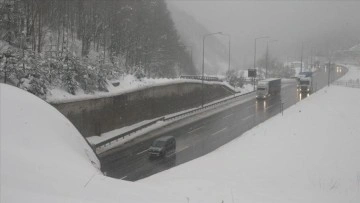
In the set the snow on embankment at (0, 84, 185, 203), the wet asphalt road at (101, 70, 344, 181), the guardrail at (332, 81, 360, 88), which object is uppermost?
the snow on embankment at (0, 84, 185, 203)

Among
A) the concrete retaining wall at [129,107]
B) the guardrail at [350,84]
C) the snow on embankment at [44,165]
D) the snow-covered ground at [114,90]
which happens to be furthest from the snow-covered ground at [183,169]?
the guardrail at [350,84]

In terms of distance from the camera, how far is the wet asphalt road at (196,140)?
2966 cm

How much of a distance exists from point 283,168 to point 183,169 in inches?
228

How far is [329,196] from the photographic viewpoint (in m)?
17.6

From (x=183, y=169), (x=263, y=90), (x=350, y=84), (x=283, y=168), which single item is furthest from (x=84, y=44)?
(x=350, y=84)

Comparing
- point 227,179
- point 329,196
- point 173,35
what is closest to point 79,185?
point 227,179

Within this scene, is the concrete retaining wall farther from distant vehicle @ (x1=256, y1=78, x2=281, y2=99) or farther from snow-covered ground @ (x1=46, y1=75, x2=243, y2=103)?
distant vehicle @ (x1=256, y1=78, x2=281, y2=99)

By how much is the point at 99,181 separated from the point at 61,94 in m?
24.0

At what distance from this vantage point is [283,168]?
921 inches

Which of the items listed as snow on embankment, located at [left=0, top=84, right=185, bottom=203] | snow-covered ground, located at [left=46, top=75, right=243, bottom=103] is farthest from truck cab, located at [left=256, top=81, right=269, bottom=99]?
snow on embankment, located at [left=0, top=84, right=185, bottom=203]

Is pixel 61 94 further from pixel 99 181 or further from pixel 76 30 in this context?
pixel 76 30

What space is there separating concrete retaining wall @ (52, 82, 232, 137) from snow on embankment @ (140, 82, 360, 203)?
14.3 meters

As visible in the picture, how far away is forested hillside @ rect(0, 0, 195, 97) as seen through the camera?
36.9 m

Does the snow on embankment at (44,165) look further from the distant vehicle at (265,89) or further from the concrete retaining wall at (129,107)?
the distant vehicle at (265,89)
